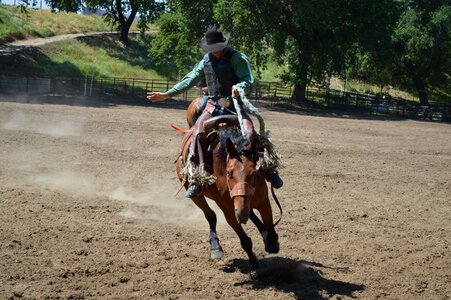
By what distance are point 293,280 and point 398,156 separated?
11.1 meters

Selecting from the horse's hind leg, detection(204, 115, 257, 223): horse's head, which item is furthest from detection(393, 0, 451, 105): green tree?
detection(204, 115, 257, 223): horse's head

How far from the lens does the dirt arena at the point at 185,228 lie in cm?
599

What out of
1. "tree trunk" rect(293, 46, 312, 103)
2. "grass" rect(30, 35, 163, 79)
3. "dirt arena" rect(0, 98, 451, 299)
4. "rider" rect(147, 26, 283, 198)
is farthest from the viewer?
"grass" rect(30, 35, 163, 79)

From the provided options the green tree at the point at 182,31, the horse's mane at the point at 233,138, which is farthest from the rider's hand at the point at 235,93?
the green tree at the point at 182,31

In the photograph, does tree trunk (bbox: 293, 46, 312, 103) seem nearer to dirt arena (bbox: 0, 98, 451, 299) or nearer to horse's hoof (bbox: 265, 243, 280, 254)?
dirt arena (bbox: 0, 98, 451, 299)

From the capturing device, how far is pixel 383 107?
3956 centimetres

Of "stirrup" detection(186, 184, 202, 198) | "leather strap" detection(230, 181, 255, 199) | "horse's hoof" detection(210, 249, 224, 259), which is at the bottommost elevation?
"horse's hoof" detection(210, 249, 224, 259)

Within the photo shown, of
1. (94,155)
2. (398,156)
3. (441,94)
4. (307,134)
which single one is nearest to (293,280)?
(94,155)

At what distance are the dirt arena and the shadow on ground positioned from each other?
17mm

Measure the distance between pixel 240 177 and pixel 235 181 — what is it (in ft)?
0.23

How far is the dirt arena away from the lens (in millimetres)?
5992

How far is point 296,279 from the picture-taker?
6.27 m

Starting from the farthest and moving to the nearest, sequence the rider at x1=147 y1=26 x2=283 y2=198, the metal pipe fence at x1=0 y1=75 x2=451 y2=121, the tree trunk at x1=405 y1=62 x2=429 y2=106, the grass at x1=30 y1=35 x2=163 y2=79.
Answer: the tree trunk at x1=405 y1=62 x2=429 y2=106
the grass at x1=30 y1=35 x2=163 y2=79
the metal pipe fence at x1=0 y1=75 x2=451 y2=121
the rider at x1=147 y1=26 x2=283 y2=198

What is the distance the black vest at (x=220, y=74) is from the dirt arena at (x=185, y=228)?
1.95m
